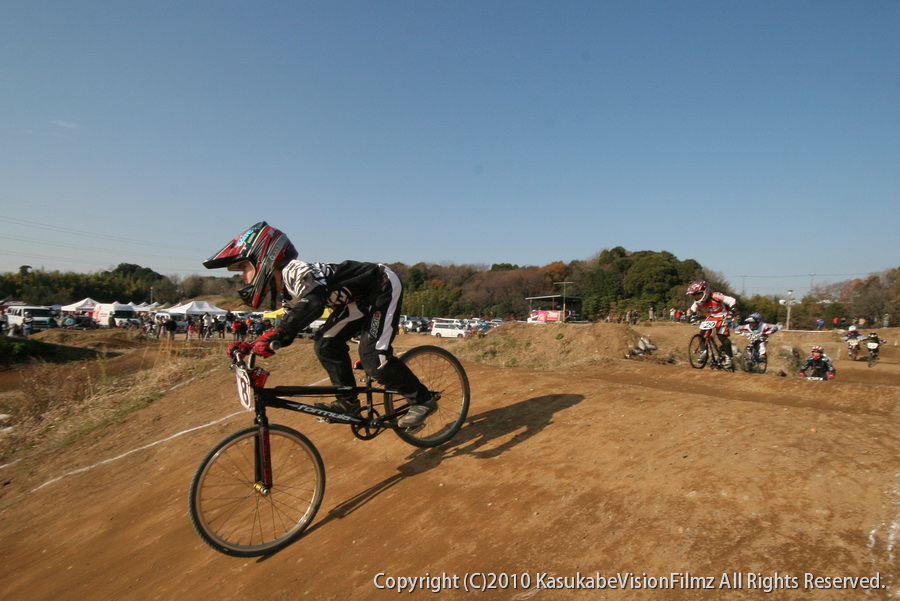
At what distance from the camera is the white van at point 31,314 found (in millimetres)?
44625

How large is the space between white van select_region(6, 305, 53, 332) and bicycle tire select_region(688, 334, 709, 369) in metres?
52.3

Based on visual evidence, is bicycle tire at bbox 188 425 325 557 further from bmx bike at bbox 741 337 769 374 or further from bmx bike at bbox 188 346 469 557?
bmx bike at bbox 741 337 769 374

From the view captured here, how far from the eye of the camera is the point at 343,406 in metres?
4.80

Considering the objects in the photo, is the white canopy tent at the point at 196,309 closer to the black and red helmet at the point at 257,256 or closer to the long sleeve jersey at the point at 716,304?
the long sleeve jersey at the point at 716,304

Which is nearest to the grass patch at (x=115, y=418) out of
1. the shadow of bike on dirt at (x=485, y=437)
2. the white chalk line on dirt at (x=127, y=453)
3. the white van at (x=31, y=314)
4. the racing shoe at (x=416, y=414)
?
the white chalk line on dirt at (x=127, y=453)

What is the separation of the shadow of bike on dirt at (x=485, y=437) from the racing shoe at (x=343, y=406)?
764mm

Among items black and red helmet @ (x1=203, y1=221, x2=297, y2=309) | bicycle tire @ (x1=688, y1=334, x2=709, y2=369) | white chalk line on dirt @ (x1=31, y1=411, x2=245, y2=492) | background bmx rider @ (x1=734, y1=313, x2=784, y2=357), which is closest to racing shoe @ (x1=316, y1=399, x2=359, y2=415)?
black and red helmet @ (x1=203, y1=221, x2=297, y2=309)

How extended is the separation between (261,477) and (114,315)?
60993 millimetres

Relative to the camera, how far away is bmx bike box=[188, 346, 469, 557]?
12.8 ft

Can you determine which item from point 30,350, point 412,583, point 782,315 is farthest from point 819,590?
point 782,315

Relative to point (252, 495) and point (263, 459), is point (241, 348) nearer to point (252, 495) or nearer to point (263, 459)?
point (263, 459)

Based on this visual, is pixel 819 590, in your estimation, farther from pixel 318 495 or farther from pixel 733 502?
pixel 318 495

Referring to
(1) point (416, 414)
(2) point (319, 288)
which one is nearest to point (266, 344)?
(2) point (319, 288)

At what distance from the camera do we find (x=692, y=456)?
4.01 m
